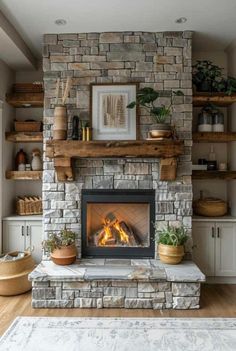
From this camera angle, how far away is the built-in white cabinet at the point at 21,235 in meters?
3.75

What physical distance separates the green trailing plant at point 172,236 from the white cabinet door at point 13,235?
1676 mm

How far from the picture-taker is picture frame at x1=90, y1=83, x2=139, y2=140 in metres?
3.42

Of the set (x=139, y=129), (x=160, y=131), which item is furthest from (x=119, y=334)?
(x=139, y=129)

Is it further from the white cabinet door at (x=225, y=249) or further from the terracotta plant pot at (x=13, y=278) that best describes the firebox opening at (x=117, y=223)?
the white cabinet door at (x=225, y=249)

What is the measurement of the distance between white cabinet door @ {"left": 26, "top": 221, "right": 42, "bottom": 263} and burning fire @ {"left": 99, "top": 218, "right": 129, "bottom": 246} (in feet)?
2.60

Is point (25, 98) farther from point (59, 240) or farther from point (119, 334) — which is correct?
point (119, 334)

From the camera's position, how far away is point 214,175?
368 centimetres

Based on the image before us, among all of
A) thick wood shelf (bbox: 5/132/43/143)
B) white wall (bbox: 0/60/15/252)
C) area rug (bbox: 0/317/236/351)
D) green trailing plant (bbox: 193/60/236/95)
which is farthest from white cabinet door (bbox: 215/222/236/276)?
white wall (bbox: 0/60/15/252)

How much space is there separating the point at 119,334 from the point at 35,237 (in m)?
1.73

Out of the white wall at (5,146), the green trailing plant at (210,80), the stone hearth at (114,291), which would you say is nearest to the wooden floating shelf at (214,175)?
the green trailing plant at (210,80)

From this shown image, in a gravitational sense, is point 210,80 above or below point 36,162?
above

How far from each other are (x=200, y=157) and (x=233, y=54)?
1.33m

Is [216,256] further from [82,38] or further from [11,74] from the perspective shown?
[11,74]

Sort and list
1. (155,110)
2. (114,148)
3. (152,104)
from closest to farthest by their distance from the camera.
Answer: (114,148) < (155,110) < (152,104)
